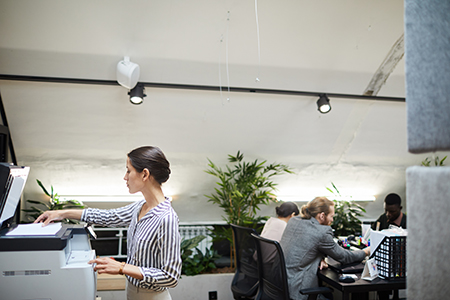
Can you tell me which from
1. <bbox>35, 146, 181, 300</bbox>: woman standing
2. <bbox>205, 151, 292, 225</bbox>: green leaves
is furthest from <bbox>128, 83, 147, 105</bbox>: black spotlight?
<bbox>35, 146, 181, 300</bbox>: woman standing

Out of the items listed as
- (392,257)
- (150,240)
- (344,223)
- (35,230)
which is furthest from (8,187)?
(344,223)

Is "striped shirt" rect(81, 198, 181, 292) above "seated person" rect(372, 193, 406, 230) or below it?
above

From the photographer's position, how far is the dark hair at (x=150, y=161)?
1716mm

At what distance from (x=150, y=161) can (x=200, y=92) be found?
7.65 ft

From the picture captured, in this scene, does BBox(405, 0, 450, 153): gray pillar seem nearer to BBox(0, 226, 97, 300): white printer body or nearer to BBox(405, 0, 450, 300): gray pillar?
BBox(405, 0, 450, 300): gray pillar

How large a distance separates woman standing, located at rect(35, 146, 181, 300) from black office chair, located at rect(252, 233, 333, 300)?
1.01 meters

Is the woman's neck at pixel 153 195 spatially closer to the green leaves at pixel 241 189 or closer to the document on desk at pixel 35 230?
the document on desk at pixel 35 230

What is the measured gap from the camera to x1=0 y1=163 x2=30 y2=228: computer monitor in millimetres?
1614

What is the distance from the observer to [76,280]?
159 cm

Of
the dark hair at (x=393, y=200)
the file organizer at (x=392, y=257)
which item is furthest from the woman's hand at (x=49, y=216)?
the dark hair at (x=393, y=200)

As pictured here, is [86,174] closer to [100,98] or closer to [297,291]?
[100,98]

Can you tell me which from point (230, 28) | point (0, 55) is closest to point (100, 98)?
point (0, 55)

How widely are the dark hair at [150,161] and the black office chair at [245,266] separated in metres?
1.42

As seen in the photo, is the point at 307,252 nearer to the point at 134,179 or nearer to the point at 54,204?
the point at 134,179
